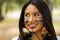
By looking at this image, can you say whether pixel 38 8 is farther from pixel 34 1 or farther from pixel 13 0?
pixel 13 0

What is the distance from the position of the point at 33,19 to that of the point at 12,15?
1450 mm

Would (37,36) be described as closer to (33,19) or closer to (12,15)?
(33,19)

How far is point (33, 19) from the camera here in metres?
0.90

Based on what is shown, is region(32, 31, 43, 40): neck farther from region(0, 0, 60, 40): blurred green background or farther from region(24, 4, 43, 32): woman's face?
region(0, 0, 60, 40): blurred green background

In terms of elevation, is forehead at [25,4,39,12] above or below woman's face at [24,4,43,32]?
above

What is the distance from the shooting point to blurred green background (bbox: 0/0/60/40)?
235 cm

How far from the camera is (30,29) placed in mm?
919

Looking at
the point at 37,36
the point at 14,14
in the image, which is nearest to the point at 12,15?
the point at 14,14

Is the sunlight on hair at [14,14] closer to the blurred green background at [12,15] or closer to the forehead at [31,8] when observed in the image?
the blurred green background at [12,15]

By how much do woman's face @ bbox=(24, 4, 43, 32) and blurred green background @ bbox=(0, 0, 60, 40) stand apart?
4.49 feet

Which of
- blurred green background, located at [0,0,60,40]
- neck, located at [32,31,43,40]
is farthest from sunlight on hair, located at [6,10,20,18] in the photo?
neck, located at [32,31,43,40]

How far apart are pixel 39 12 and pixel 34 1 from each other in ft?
0.20

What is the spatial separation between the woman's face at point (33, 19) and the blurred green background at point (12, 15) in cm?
137

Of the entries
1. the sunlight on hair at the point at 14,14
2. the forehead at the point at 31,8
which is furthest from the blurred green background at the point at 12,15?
the forehead at the point at 31,8
